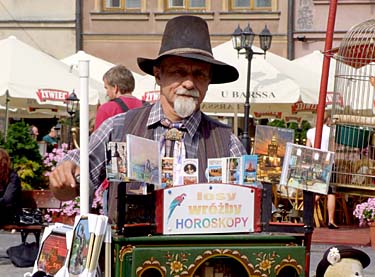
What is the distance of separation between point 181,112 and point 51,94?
36.4 feet

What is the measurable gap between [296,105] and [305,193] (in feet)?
41.0

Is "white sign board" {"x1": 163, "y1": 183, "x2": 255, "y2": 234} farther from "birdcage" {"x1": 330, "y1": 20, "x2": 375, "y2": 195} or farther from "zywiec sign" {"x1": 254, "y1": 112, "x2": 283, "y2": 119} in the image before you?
"zywiec sign" {"x1": 254, "y1": 112, "x2": 283, "y2": 119}

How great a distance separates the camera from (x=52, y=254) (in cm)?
327

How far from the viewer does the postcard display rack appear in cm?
307

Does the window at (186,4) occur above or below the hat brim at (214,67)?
above

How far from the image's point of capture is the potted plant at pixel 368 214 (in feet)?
36.7

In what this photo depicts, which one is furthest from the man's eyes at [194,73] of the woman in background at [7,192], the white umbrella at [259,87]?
the white umbrella at [259,87]

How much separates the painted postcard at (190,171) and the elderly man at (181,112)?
110 millimetres

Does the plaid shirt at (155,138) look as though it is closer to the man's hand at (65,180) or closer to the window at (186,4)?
the man's hand at (65,180)

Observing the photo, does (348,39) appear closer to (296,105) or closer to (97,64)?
(296,105)

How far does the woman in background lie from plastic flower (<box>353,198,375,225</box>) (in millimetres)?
3728

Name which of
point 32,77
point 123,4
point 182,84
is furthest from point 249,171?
point 123,4

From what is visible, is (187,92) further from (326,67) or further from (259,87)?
(259,87)

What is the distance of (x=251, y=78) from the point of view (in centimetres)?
1476
